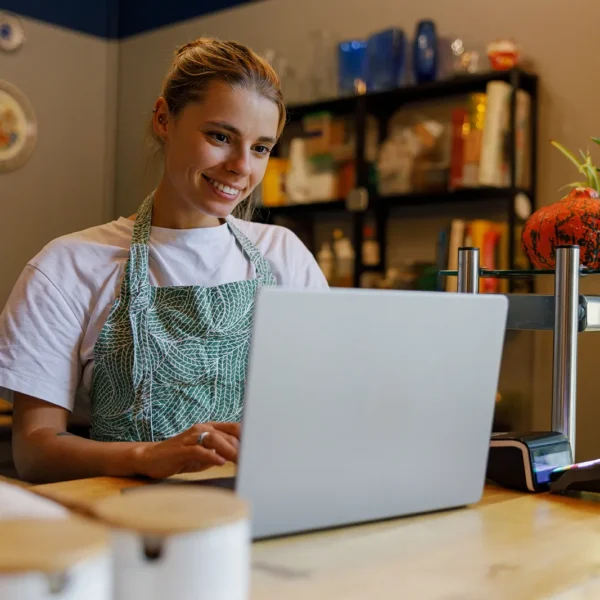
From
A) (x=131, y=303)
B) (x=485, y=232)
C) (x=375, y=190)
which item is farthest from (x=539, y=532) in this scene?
(x=375, y=190)

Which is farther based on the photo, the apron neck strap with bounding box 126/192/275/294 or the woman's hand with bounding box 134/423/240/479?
the apron neck strap with bounding box 126/192/275/294

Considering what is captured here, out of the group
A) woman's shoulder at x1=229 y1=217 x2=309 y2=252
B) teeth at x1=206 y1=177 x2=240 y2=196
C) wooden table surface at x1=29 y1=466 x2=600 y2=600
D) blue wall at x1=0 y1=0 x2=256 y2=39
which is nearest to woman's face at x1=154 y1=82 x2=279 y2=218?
teeth at x1=206 y1=177 x2=240 y2=196

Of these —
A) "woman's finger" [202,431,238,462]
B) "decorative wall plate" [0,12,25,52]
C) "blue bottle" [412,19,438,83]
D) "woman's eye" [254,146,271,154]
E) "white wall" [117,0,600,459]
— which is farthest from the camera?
"decorative wall plate" [0,12,25,52]

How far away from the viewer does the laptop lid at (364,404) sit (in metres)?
0.77

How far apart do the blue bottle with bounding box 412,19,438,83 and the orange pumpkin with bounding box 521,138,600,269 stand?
2.23m

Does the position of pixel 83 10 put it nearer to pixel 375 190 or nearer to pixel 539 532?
pixel 375 190

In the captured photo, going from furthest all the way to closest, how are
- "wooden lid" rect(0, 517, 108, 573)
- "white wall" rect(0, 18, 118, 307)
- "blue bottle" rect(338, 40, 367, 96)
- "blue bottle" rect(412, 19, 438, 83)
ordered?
"white wall" rect(0, 18, 118, 307), "blue bottle" rect(338, 40, 367, 96), "blue bottle" rect(412, 19, 438, 83), "wooden lid" rect(0, 517, 108, 573)

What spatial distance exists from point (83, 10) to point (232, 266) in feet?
13.3

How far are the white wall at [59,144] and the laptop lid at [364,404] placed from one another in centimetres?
421

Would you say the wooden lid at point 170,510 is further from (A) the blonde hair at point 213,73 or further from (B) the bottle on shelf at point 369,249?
(B) the bottle on shelf at point 369,249

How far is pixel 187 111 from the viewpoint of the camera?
1602 mm

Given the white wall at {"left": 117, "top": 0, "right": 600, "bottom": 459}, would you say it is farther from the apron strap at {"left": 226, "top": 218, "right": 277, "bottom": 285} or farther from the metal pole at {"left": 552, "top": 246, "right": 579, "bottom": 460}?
the metal pole at {"left": 552, "top": 246, "right": 579, "bottom": 460}

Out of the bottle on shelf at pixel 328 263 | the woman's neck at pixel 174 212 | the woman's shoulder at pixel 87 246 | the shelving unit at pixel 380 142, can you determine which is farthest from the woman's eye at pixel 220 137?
the bottle on shelf at pixel 328 263

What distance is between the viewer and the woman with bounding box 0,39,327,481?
57.1 inches
